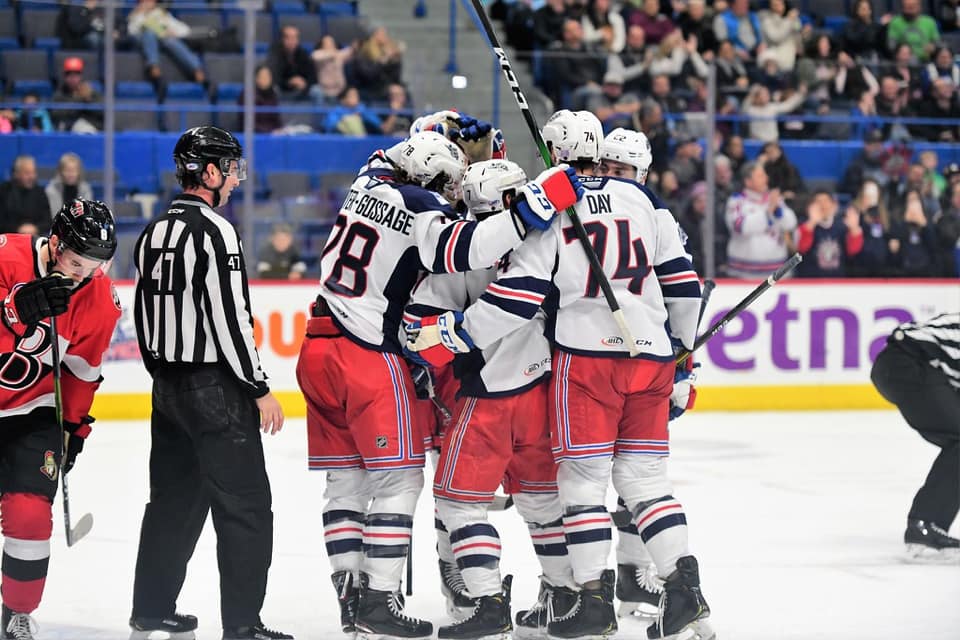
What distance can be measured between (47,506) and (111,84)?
4.88m

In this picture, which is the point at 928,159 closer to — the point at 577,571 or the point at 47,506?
A: the point at 577,571

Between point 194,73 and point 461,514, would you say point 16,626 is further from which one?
point 194,73

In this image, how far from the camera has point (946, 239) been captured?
8.84m

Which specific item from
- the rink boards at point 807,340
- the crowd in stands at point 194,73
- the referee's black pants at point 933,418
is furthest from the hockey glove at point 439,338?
the rink boards at point 807,340

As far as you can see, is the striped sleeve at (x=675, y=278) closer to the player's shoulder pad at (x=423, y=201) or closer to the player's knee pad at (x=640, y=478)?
the player's knee pad at (x=640, y=478)

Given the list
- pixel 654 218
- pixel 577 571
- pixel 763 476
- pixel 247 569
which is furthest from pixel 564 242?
pixel 763 476

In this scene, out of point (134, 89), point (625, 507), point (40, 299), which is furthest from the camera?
point (134, 89)

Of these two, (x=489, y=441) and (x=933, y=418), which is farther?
(x=933, y=418)

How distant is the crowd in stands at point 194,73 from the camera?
8.04 m

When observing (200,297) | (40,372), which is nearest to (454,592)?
(200,297)

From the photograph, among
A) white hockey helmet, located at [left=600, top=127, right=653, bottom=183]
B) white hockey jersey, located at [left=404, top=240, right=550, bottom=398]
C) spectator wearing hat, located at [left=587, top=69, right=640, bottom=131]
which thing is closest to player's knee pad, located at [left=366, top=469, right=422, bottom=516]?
white hockey jersey, located at [left=404, top=240, right=550, bottom=398]

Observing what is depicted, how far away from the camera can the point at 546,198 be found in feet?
11.8

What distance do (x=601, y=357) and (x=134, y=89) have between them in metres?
5.18

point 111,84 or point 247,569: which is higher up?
point 111,84
